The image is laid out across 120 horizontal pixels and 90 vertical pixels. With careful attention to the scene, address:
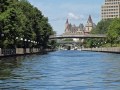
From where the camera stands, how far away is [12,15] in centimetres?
9188

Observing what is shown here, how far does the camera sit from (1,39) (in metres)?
92.4

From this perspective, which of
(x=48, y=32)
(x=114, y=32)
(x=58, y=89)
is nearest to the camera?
(x=58, y=89)

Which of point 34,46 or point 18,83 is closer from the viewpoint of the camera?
point 18,83

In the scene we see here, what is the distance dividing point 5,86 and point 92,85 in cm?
475

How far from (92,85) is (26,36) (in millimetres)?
97951

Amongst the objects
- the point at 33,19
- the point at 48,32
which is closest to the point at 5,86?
the point at 33,19

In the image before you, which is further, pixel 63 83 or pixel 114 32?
pixel 114 32

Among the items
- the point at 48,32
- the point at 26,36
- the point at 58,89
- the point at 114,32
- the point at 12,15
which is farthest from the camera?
the point at 48,32

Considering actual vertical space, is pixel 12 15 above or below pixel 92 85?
above

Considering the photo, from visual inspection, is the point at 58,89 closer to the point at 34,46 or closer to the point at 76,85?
the point at 76,85

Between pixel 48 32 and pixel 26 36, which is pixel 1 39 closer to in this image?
pixel 26 36

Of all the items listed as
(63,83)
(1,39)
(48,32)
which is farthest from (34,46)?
(63,83)

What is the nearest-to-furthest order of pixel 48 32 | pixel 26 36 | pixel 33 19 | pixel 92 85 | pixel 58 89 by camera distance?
pixel 58 89, pixel 92 85, pixel 26 36, pixel 33 19, pixel 48 32

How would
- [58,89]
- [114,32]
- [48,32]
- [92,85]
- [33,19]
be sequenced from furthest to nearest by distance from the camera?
[48,32] < [114,32] < [33,19] < [92,85] < [58,89]
